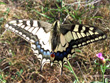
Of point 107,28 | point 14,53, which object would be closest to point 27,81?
point 14,53

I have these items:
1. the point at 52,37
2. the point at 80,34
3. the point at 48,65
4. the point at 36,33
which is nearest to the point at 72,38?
the point at 80,34

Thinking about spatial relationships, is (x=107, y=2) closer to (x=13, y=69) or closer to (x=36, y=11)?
(x=36, y=11)

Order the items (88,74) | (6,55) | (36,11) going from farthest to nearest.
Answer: (36,11) → (6,55) → (88,74)

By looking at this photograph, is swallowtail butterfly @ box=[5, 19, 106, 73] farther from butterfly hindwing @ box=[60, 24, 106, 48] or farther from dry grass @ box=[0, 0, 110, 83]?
dry grass @ box=[0, 0, 110, 83]

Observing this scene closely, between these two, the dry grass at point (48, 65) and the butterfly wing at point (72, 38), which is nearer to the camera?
the butterfly wing at point (72, 38)

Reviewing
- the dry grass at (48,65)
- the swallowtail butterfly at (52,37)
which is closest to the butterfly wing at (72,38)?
the swallowtail butterfly at (52,37)

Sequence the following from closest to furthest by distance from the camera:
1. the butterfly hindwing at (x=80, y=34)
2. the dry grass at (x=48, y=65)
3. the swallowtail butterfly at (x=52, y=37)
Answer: the butterfly hindwing at (x=80, y=34)
the swallowtail butterfly at (x=52, y=37)
the dry grass at (x=48, y=65)

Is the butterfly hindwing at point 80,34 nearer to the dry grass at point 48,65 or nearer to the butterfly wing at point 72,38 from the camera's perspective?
the butterfly wing at point 72,38
